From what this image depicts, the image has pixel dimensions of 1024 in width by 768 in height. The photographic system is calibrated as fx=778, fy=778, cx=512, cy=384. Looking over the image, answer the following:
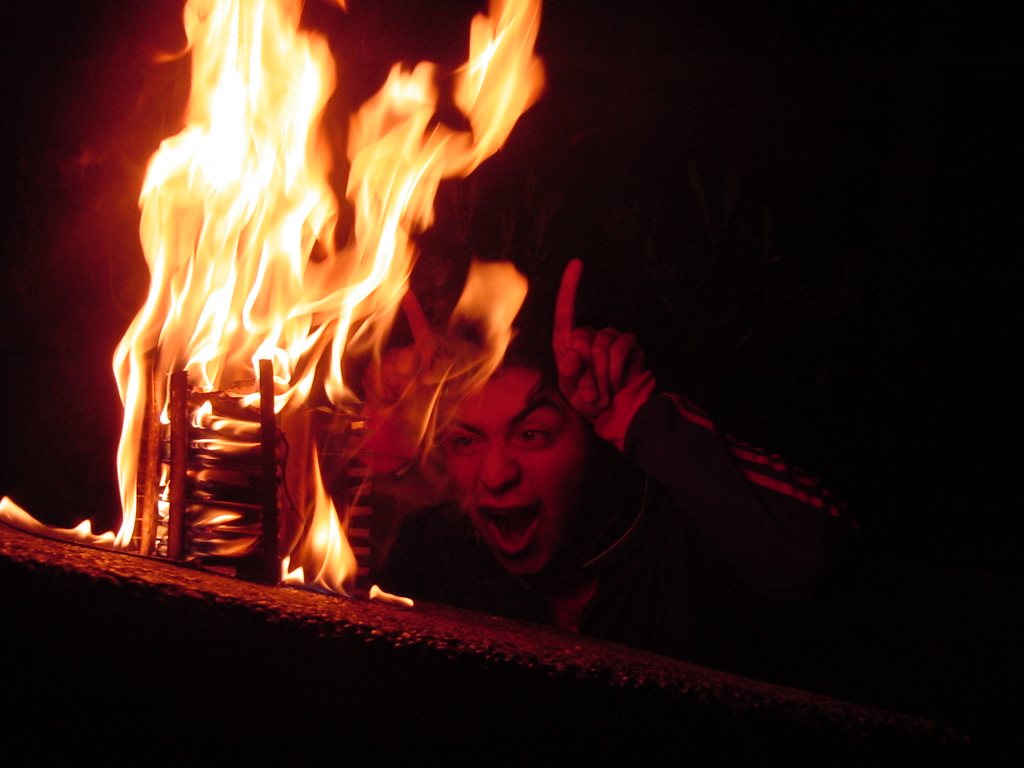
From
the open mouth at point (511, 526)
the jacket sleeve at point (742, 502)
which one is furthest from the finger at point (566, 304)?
the open mouth at point (511, 526)

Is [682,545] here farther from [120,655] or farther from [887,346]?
[120,655]

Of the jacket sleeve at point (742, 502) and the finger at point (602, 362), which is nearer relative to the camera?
the jacket sleeve at point (742, 502)

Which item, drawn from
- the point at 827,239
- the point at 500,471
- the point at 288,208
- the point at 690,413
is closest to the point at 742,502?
the point at 690,413

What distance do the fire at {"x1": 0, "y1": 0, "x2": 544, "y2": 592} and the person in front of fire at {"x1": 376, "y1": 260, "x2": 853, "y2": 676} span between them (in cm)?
27

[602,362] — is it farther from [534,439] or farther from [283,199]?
[283,199]

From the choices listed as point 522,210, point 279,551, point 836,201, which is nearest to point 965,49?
point 836,201

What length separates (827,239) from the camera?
2.77 m

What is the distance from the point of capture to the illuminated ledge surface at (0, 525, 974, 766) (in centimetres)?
140

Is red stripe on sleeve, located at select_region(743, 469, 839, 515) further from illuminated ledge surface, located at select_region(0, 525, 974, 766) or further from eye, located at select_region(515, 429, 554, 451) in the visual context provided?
illuminated ledge surface, located at select_region(0, 525, 974, 766)

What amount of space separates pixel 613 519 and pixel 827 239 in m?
1.25

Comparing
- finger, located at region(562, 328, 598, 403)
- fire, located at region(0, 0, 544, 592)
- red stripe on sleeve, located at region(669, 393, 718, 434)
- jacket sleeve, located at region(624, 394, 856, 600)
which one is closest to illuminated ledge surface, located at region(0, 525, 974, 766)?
fire, located at region(0, 0, 544, 592)

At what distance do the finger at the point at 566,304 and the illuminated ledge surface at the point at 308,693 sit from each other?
140 cm

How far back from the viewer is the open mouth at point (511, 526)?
2.82m

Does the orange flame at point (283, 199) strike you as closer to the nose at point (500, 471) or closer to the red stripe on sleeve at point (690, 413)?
the nose at point (500, 471)
